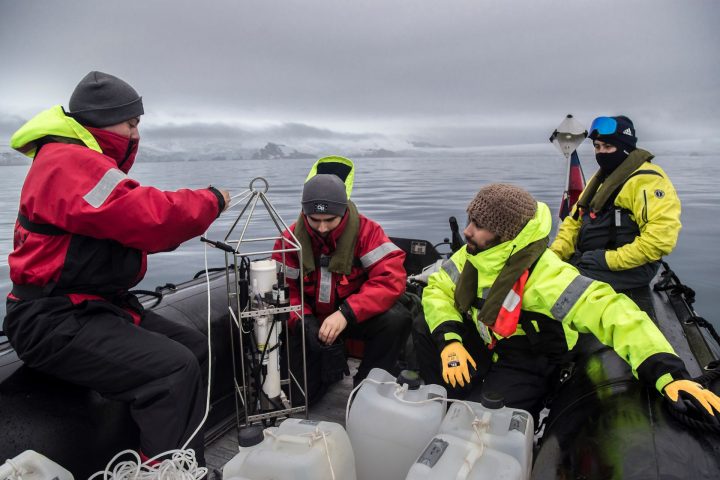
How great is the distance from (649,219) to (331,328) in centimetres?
209

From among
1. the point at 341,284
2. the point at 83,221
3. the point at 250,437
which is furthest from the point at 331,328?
the point at 83,221

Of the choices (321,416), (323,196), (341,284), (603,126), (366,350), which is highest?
(603,126)

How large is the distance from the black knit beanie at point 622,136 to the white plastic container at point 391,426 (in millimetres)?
2299

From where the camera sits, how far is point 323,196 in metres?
2.51

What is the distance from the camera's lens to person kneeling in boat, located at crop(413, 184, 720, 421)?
174 centimetres

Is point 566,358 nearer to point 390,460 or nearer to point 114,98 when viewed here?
point 390,460

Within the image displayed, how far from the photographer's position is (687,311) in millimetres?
2699

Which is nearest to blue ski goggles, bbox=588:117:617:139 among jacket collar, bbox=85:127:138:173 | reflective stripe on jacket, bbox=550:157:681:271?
reflective stripe on jacket, bbox=550:157:681:271

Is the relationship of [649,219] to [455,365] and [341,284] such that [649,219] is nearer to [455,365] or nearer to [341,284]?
[455,365]

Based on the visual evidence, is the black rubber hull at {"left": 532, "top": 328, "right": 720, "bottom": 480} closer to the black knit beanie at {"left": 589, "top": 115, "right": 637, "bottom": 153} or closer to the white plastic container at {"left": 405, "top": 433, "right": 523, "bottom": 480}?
the white plastic container at {"left": 405, "top": 433, "right": 523, "bottom": 480}

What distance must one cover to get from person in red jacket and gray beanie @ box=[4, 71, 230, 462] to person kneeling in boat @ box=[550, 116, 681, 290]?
251 centimetres

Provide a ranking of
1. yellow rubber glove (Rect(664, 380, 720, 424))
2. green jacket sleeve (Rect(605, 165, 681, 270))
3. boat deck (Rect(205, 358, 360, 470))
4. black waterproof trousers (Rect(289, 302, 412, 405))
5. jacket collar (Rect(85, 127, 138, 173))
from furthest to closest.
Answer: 1. green jacket sleeve (Rect(605, 165, 681, 270))
2. black waterproof trousers (Rect(289, 302, 412, 405))
3. boat deck (Rect(205, 358, 360, 470))
4. jacket collar (Rect(85, 127, 138, 173))
5. yellow rubber glove (Rect(664, 380, 720, 424))

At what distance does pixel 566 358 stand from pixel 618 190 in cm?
146

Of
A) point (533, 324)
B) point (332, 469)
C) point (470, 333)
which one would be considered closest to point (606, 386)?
point (533, 324)
